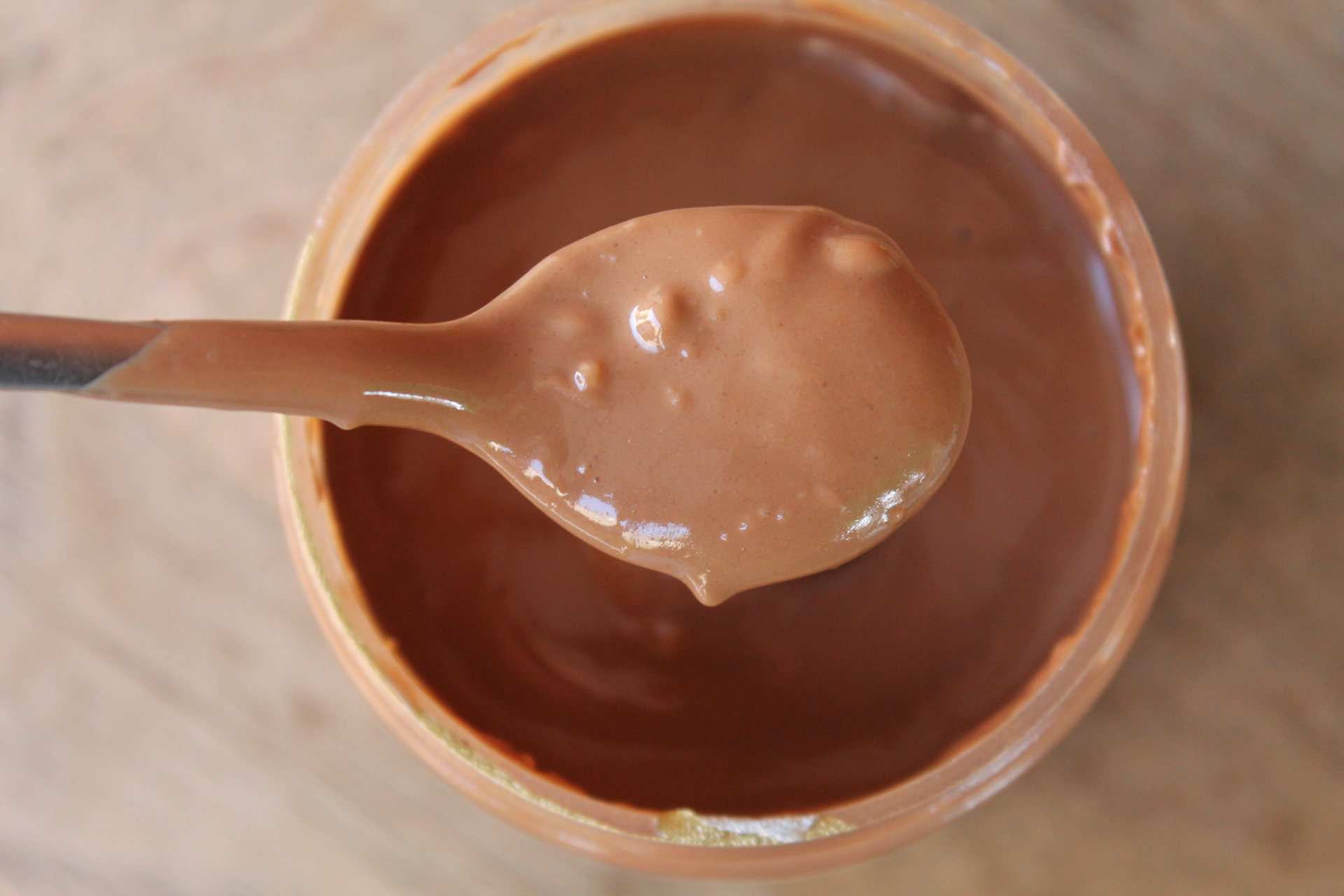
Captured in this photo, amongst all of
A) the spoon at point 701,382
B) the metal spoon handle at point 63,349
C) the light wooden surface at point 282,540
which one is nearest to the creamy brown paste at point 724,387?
the spoon at point 701,382

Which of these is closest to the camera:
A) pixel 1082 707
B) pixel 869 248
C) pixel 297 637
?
pixel 869 248

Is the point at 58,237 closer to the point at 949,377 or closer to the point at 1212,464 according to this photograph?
the point at 949,377

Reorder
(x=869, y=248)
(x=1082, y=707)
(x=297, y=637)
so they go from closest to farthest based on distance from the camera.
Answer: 1. (x=869, y=248)
2. (x=1082, y=707)
3. (x=297, y=637)

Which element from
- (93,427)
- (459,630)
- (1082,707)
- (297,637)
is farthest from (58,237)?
(1082,707)

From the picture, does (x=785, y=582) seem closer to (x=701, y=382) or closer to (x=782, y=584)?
(x=782, y=584)

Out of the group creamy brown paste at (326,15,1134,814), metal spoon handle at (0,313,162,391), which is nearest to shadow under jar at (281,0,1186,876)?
creamy brown paste at (326,15,1134,814)

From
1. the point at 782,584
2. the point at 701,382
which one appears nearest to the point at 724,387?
the point at 701,382

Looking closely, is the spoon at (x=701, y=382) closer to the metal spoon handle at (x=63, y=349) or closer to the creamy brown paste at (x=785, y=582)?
the metal spoon handle at (x=63, y=349)

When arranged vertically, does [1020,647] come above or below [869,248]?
below
